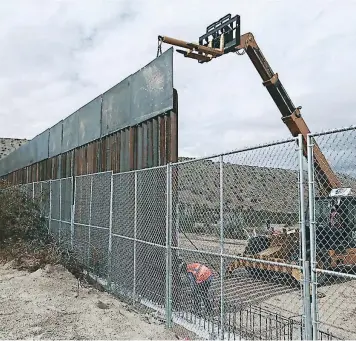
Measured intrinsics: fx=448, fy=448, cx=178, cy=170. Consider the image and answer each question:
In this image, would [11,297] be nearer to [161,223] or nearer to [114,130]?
[161,223]

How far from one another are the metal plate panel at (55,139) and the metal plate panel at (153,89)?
340 inches

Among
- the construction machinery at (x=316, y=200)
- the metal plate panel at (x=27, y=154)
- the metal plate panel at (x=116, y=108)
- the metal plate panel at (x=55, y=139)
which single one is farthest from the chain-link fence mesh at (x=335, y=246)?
the metal plate panel at (x=27, y=154)

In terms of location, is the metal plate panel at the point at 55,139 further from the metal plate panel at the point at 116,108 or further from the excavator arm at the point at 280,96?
the excavator arm at the point at 280,96

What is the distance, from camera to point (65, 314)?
316 inches

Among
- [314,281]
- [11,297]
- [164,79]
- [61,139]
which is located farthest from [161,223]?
[61,139]

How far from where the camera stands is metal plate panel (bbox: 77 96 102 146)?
45.2 feet

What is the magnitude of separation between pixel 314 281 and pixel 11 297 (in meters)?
7.09

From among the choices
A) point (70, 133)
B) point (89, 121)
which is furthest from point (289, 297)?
point (70, 133)

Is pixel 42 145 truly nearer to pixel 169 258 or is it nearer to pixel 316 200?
pixel 316 200

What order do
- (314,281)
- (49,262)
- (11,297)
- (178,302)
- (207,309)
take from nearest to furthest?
1. (314,281)
2. (207,309)
3. (178,302)
4. (11,297)
5. (49,262)

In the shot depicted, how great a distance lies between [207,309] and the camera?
689 centimetres

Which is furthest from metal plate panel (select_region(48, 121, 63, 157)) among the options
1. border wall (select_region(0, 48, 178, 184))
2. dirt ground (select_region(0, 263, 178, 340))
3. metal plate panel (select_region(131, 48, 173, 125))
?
dirt ground (select_region(0, 263, 178, 340))

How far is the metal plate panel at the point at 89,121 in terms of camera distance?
13.8 metres

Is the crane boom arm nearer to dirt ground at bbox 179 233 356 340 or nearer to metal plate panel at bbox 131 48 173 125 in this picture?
dirt ground at bbox 179 233 356 340
